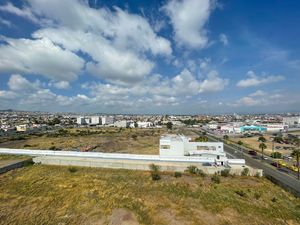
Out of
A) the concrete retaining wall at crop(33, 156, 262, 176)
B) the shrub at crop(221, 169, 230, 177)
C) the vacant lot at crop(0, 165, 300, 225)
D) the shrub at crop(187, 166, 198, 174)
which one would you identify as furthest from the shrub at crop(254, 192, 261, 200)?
the shrub at crop(187, 166, 198, 174)

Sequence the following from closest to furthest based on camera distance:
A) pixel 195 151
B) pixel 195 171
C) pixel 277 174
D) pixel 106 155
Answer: pixel 195 171
pixel 277 174
pixel 106 155
pixel 195 151

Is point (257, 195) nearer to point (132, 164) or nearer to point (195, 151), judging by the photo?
point (195, 151)

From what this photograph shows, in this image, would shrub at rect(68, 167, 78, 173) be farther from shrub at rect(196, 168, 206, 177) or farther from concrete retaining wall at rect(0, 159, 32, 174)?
shrub at rect(196, 168, 206, 177)

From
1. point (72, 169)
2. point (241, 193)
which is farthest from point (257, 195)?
point (72, 169)

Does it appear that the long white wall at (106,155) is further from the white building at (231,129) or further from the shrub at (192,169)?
the white building at (231,129)

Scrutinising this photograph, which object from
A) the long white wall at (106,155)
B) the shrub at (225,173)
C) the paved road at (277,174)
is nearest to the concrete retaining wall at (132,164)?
the shrub at (225,173)
